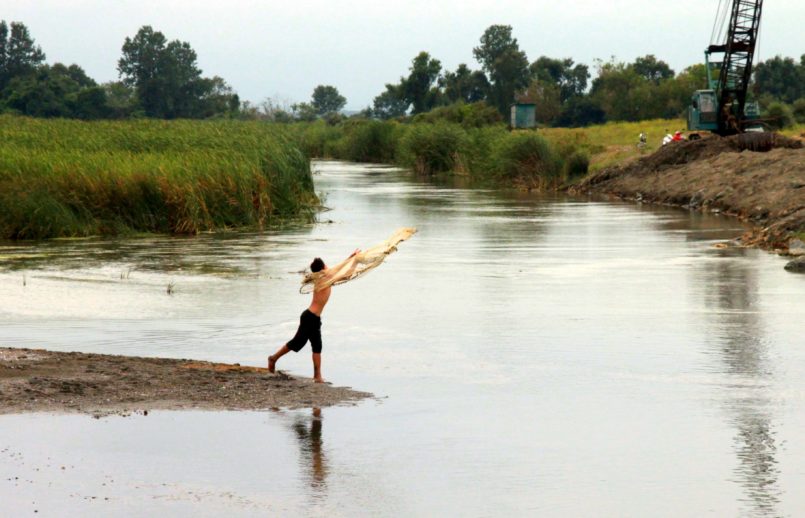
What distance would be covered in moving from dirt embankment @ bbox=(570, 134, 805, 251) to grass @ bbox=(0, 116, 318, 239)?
481 inches

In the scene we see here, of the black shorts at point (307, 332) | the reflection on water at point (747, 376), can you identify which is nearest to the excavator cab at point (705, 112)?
the reflection on water at point (747, 376)

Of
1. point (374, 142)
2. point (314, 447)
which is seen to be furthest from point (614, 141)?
point (314, 447)

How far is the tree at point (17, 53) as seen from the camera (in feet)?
484

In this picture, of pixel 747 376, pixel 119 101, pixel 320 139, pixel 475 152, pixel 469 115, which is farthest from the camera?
pixel 119 101

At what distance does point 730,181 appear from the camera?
44.0m

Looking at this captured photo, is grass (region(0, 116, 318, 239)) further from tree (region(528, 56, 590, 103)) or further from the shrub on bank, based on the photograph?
tree (region(528, 56, 590, 103))

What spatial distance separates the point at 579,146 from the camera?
6494 cm

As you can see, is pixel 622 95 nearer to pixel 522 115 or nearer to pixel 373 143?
pixel 522 115

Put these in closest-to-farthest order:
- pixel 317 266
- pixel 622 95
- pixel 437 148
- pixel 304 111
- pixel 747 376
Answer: pixel 317 266 → pixel 747 376 → pixel 437 148 → pixel 622 95 → pixel 304 111

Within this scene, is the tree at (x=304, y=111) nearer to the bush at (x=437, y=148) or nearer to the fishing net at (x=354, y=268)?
the bush at (x=437, y=148)

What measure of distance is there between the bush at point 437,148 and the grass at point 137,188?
106ft

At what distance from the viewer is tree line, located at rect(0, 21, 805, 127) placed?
378ft

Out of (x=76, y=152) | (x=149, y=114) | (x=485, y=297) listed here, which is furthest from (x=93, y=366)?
(x=149, y=114)

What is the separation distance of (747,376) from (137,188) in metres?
19.3
